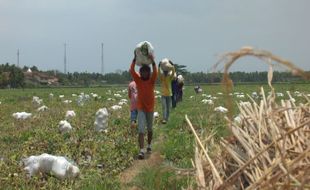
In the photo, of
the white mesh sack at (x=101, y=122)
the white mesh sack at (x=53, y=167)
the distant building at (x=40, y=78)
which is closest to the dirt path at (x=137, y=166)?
the white mesh sack at (x=53, y=167)

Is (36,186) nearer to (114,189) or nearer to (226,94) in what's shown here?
(114,189)

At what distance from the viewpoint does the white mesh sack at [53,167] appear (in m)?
7.80

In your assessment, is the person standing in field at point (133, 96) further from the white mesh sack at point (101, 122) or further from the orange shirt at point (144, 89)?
the orange shirt at point (144, 89)

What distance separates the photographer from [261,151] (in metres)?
2.22

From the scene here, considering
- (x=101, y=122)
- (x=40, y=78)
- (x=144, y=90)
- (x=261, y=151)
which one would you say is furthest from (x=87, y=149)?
(x=40, y=78)

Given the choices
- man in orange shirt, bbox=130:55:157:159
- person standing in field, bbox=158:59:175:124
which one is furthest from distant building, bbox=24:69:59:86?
man in orange shirt, bbox=130:55:157:159

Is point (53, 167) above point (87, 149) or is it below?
above

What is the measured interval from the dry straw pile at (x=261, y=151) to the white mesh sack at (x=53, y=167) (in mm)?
5062

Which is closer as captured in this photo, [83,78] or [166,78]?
[166,78]

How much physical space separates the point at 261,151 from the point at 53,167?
597cm

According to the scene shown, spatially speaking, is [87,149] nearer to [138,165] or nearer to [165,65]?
[138,165]

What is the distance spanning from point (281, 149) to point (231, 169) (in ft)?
1.24

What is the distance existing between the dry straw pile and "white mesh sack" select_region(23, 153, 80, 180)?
5.06m

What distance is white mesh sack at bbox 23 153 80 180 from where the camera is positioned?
307 inches
